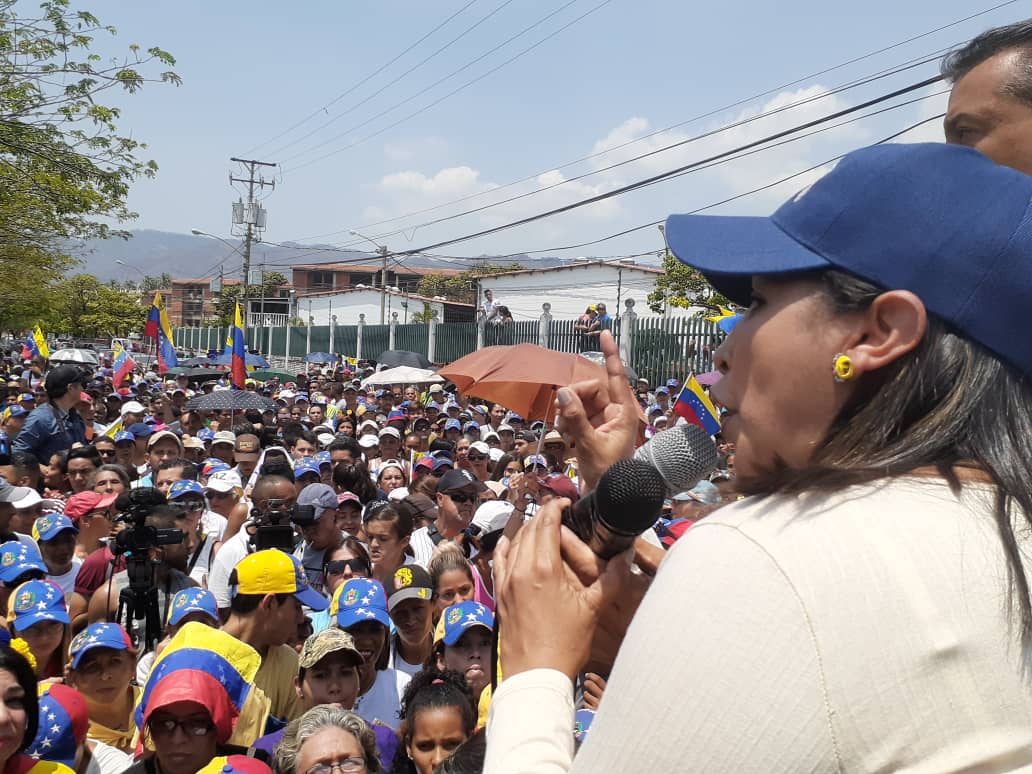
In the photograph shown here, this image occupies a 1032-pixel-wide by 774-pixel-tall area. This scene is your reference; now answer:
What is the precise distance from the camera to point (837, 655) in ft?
2.75

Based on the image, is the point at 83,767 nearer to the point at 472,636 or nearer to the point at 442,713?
the point at 442,713

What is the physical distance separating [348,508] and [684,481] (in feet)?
20.5

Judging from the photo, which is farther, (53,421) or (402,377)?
(402,377)

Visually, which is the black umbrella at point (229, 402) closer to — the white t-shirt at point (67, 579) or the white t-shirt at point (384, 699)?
the white t-shirt at point (67, 579)

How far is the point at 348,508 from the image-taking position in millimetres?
7395

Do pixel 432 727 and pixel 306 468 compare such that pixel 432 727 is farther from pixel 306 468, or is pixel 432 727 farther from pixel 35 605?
pixel 306 468

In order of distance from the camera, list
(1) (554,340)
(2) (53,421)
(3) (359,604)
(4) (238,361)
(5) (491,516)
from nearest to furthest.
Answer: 1. (3) (359,604)
2. (5) (491,516)
3. (2) (53,421)
4. (4) (238,361)
5. (1) (554,340)

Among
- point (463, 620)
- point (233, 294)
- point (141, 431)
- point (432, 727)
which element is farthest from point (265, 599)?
point (233, 294)

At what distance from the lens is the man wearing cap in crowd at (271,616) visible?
4406mm

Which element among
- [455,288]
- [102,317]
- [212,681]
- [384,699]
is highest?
[455,288]

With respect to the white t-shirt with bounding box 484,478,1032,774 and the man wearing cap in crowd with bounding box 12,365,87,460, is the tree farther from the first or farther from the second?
the white t-shirt with bounding box 484,478,1032,774

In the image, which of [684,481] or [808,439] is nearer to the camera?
[808,439]

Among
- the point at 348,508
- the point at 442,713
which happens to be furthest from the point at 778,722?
the point at 348,508

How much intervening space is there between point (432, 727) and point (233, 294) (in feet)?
239
